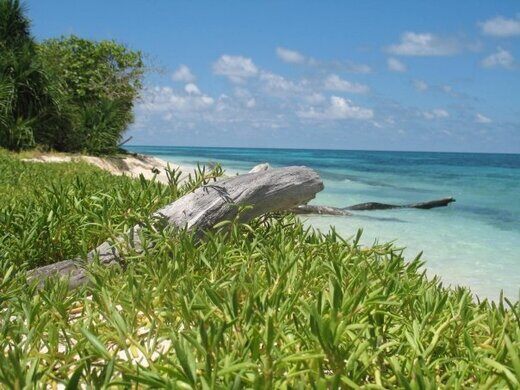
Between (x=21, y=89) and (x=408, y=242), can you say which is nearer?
(x=408, y=242)

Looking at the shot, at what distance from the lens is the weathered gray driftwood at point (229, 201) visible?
461cm

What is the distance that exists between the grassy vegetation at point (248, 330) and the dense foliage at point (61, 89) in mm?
15005

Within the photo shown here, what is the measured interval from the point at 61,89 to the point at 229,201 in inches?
707

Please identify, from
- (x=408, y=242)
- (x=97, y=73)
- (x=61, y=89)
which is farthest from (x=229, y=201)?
(x=97, y=73)

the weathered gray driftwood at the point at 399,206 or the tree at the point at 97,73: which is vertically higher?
the tree at the point at 97,73

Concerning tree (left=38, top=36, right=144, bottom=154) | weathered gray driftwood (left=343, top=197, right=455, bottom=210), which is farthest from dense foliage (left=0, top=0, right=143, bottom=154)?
weathered gray driftwood (left=343, top=197, right=455, bottom=210)

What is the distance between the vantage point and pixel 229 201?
16.6ft

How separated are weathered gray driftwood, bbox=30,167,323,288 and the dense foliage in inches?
560

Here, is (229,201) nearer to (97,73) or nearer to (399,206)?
(399,206)

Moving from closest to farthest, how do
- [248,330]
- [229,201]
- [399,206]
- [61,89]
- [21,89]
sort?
[248,330], [229,201], [21,89], [399,206], [61,89]

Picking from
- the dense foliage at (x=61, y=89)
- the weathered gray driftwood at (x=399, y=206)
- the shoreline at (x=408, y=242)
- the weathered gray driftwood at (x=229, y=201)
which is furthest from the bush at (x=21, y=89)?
the weathered gray driftwood at (x=229, y=201)

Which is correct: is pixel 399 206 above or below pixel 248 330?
below

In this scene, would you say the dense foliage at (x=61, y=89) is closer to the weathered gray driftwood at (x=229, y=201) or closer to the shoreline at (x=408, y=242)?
the shoreline at (x=408, y=242)

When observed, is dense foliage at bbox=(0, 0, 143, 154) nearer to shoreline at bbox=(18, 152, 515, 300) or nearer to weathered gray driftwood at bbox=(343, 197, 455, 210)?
shoreline at bbox=(18, 152, 515, 300)
